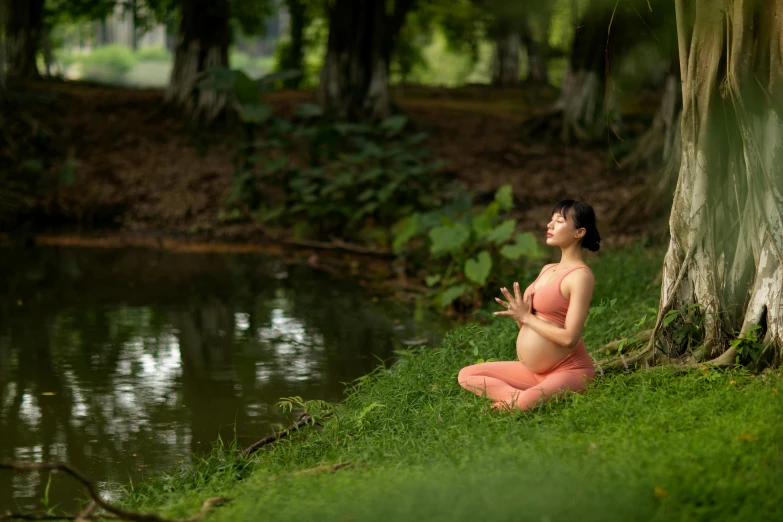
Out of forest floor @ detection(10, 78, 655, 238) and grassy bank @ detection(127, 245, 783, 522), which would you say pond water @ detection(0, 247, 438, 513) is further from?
forest floor @ detection(10, 78, 655, 238)

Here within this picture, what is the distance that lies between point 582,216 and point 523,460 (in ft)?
5.02

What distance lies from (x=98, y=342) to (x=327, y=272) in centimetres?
432

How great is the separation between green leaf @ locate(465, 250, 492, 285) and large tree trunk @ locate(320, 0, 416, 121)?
343 inches

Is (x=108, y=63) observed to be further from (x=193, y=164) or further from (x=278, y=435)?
(x=278, y=435)

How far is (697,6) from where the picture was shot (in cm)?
604

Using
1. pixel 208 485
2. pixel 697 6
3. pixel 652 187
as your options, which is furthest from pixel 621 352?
pixel 652 187

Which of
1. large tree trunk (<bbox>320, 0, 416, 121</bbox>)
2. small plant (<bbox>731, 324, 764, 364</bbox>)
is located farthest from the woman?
large tree trunk (<bbox>320, 0, 416, 121</bbox>)

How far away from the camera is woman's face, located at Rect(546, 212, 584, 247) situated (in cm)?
531

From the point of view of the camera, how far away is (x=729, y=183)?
5977 mm

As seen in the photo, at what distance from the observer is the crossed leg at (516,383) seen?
5321 millimetres

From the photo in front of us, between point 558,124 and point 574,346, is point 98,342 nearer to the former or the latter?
point 574,346

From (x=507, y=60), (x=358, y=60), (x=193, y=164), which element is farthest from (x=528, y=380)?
(x=507, y=60)

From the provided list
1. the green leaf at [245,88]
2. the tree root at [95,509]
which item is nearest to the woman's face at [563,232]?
the tree root at [95,509]

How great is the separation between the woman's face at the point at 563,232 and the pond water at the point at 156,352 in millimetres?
2321
